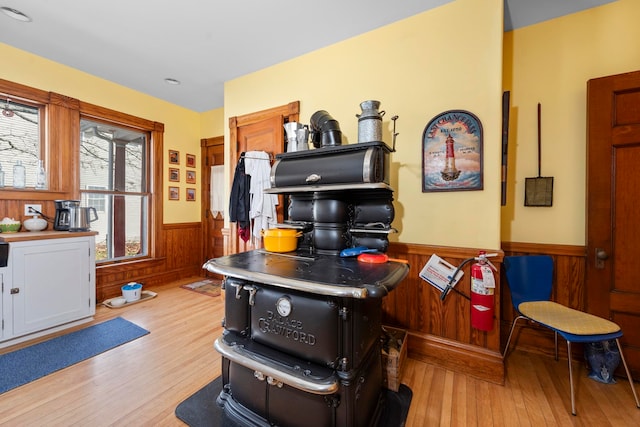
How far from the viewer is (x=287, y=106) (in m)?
2.82

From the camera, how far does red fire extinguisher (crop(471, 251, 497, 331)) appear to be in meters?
1.81

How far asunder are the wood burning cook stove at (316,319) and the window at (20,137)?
2977 mm

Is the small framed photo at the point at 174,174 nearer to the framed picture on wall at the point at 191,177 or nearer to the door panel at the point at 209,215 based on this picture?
the framed picture on wall at the point at 191,177

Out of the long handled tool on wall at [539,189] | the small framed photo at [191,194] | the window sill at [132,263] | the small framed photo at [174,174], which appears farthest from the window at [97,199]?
the long handled tool on wall at [539,189]

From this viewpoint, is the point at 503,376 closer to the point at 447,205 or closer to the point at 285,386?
the point at 447,205

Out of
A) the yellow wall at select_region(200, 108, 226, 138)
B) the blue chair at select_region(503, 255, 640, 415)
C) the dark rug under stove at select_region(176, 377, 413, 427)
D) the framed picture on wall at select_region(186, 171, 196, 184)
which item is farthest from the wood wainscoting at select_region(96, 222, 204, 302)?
the blue chair at select_region(503, 255, 640, 415)

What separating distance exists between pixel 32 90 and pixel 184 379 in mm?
3375

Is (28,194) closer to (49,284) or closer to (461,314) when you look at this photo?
(49,284)

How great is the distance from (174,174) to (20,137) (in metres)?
1.64

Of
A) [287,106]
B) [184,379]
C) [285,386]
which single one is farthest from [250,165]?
[285,386]

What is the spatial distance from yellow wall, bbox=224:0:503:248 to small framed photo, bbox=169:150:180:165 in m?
2.68

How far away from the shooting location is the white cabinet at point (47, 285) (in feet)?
7.45

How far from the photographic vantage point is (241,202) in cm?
288

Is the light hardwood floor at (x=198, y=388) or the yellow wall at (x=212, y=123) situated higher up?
the yellow wall at (x=212, y=123)
